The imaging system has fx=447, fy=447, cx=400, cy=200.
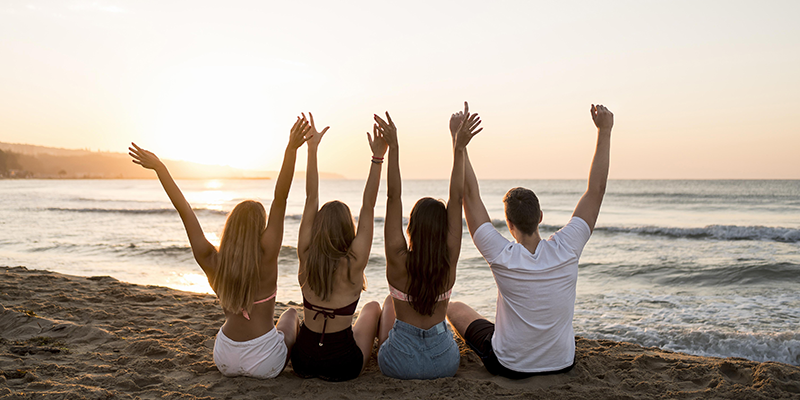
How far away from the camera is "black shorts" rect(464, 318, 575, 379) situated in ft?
11.1

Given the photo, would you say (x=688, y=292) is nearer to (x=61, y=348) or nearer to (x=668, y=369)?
(x=668, y=369)

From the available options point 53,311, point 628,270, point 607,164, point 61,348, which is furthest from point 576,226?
point 628,270

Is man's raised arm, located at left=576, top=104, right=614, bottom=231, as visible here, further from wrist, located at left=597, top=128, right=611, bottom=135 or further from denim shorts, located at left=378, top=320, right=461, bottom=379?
denim shorts, located at left=378, top=320, right=461, bottom=379

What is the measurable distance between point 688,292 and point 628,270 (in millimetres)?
1970

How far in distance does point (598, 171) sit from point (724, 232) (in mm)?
15766

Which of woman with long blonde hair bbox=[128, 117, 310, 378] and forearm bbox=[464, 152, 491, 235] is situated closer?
woman with long blonde hair bbox=[128, 117, 310, 378]

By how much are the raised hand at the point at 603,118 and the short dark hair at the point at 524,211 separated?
913mm

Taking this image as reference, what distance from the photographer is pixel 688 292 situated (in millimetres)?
7633

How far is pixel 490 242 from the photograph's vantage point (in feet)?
10.2

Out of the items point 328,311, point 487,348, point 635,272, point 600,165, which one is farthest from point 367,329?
point 635,272

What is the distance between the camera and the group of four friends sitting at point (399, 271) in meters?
3.11

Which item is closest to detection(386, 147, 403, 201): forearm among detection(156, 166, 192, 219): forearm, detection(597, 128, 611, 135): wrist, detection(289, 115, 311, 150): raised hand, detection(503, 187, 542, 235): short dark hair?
detection(289, 115, 311, 150): raised hand

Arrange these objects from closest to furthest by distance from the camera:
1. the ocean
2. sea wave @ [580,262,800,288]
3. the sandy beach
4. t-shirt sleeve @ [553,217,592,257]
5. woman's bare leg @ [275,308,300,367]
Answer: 1. t-shirt sleeve @ [553,217,592,257]
2. the sandy beach
3. woman's bare leg @ [275,308,300,367]
4. the ocean
5. sea wave @ [580,262,800,288]

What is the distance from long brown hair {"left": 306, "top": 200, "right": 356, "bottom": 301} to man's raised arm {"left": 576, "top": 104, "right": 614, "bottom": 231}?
167 cm
